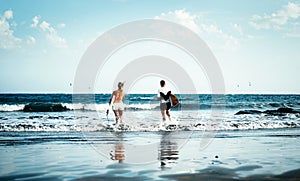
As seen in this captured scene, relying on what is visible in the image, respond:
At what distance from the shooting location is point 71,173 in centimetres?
557

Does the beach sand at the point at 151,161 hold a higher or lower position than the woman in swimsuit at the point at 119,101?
lower

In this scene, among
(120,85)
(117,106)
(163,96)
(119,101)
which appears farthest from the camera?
(120,85)

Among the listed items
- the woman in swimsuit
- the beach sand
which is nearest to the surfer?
the woman in swimsuit

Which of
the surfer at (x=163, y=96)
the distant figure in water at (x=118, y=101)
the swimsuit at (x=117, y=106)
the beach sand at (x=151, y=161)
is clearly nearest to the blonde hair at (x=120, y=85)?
the distant figure in water at (x=118, y=101)

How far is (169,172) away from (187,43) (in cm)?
1560

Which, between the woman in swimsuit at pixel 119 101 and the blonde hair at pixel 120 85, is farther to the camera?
the blonde hair at pixel 120 85

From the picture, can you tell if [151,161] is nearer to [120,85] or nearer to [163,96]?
[163,96]

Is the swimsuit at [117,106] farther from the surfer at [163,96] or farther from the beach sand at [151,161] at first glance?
the beach sand at [151,161]

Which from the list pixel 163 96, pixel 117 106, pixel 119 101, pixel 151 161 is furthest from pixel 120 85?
pixel 151 161

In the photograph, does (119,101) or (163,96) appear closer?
(163,96)

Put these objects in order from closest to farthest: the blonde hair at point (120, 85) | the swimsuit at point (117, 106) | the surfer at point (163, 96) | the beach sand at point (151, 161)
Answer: the beach sand at point (151, 161) < the surfer at point (163, 96) < the swimsuit at point (117, 106) < the blonde hair at point (120, 85)

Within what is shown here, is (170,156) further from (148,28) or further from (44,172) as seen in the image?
(148,28)

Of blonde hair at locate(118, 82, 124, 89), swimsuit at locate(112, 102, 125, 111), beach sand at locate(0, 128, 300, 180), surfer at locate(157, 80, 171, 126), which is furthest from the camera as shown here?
blonde hair at locate(118, 82, 124, 89)

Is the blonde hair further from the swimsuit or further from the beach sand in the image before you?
the beach sand
